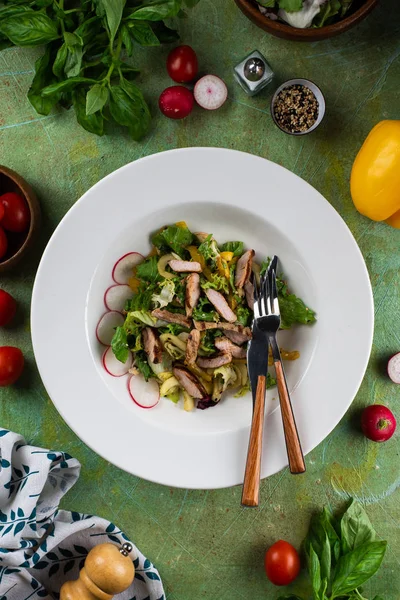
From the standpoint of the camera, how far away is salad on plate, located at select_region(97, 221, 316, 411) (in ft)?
8.19

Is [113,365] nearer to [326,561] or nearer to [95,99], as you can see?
[95,99]

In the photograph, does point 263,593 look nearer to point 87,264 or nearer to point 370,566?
point 370,566

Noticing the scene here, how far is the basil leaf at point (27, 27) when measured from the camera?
226 cm

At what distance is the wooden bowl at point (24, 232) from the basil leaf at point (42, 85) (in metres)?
0.30

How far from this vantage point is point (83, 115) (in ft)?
8.11

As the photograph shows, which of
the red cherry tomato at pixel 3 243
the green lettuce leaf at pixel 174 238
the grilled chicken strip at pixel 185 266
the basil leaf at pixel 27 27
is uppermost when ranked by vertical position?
the basil leaf at pixel 27 27

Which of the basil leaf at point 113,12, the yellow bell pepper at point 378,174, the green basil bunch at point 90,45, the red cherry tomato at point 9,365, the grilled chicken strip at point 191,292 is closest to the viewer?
the basil leaf at point 113,12

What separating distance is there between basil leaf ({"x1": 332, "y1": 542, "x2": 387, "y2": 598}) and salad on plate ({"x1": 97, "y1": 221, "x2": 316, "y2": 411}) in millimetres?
826

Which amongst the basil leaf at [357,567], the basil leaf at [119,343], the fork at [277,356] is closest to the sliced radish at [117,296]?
the basil leaf at [119,343]

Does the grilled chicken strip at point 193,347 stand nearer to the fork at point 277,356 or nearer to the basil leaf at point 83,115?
the fork at point 277,356

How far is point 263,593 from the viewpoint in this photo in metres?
2.75

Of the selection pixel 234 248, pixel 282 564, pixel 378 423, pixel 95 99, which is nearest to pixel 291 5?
pixel 95 99

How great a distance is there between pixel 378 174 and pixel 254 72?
2.27 feet

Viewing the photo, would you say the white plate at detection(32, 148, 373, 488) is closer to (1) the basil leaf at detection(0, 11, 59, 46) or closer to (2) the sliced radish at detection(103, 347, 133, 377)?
(2) the sliced radish at detection(103, 347, 133, 377)
